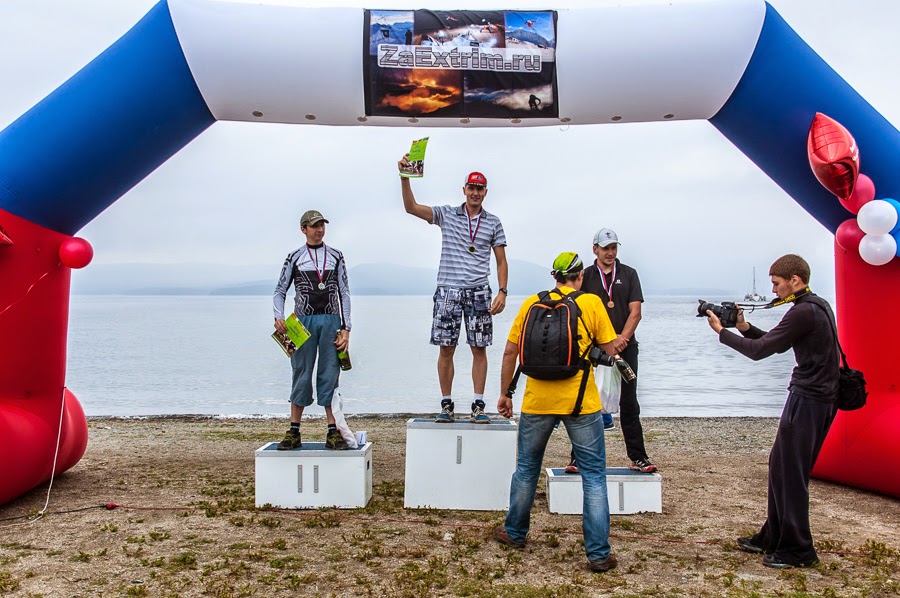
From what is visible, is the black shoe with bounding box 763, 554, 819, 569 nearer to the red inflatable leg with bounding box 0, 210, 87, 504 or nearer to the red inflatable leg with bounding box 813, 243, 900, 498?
the red inflatable leg with bounding box 813, 243, 900, 498

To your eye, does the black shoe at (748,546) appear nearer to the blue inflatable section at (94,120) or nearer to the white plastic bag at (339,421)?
the white plastic bag at (339,421)

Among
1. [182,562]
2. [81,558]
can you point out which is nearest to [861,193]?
[182,562]

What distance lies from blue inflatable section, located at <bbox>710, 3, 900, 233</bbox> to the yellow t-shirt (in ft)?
7.37

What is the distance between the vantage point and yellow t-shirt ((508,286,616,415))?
417 centimetres

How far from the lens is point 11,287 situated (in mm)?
5246

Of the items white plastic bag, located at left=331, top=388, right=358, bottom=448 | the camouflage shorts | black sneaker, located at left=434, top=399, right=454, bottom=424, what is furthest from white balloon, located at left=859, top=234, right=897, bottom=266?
white plastic bag, located at left=331, top=388, right=358, bottom=448

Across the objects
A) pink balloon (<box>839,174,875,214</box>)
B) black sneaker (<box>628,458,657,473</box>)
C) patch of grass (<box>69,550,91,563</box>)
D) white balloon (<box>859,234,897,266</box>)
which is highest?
pink balloon (<box>839,174,875,214</box>)

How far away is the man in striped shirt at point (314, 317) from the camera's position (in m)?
5.46

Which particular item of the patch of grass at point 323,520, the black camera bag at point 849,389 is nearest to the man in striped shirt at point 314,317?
the patch of grass at point 323,520

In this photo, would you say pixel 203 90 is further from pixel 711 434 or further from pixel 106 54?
pixel 711 434

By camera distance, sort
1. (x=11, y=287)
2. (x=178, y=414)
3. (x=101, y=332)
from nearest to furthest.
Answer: (x=11, y=287) < (x=178, y=414) < (x=101, y=332)

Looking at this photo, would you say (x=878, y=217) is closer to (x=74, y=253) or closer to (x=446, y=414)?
(x=446, y=414)

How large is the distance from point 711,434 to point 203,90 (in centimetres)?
647

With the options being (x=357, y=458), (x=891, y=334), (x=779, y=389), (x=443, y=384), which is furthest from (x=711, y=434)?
(x=779, y=389)
